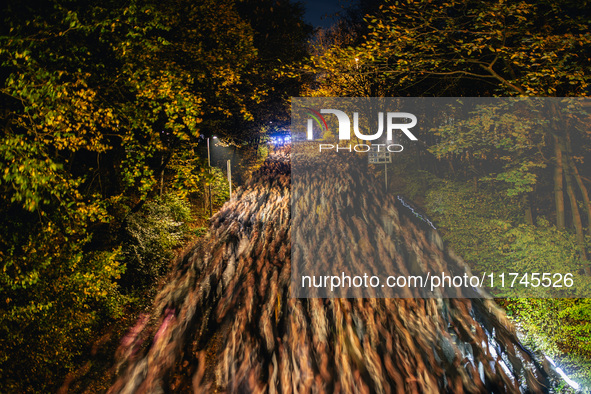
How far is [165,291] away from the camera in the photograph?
362 inches

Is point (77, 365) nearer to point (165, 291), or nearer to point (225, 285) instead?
point (165, 291)

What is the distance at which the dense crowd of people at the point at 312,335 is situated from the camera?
603 centimetres

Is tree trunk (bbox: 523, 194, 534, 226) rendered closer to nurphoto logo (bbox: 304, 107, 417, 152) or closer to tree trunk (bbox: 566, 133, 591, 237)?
tree trunk (bbox: 566, 133, 591, 237)

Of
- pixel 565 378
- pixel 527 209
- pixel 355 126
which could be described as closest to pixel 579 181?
pixel 527 209

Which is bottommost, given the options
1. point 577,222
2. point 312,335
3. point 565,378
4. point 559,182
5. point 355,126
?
point 565,378

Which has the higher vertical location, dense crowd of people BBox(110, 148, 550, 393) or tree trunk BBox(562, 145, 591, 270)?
tree trunk BBox(562, 145, 591, 270)

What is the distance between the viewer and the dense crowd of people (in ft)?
19.8

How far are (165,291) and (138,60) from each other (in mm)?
6348

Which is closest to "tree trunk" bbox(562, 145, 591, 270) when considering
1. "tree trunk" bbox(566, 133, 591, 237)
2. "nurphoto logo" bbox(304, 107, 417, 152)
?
"tree trunk" bbox(566, 133, 591, 237)

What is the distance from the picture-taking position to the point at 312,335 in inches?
271

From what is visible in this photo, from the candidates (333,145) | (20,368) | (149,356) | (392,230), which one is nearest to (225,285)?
(149,356)

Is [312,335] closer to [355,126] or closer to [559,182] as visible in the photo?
[559,182]

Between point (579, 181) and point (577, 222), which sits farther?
point (579, 181)

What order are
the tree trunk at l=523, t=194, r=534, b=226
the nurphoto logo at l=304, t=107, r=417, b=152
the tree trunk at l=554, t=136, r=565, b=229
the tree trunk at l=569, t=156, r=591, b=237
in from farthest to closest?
1. the nurphoto logo at l=304, t=107, r=417, b=152
2. the tree trunk at l=523, t=194, r=534, b=226
3. the tree trunk at l=554, t=136, r=565, b=229
4. the tree trunk at l=569, t=156, r=591, b=237
